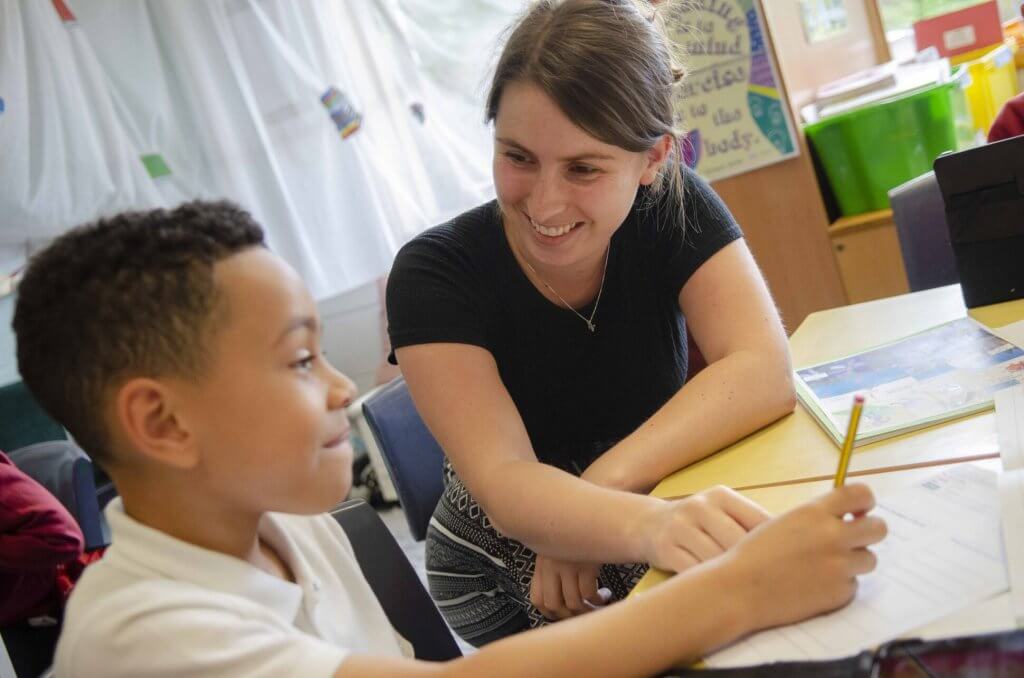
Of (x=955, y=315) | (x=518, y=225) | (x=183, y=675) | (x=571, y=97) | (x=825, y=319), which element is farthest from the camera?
(x=825, y=319)

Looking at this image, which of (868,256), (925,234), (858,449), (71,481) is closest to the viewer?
(858,449)

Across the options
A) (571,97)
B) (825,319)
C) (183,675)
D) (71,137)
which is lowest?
(825,319)

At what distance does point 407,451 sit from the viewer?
1.54 meters

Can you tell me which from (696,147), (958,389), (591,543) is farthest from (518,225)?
(696,147)

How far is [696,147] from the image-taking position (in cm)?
318

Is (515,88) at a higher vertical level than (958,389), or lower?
higher

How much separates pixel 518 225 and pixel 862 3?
277cm

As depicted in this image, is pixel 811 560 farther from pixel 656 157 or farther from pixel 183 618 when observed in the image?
pixel 656 157

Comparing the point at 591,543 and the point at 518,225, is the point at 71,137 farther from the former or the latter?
the point at 591,543

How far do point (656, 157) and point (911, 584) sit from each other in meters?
0.74

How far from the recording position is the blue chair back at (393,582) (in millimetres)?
1044

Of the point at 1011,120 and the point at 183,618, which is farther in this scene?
the point at 1011,120

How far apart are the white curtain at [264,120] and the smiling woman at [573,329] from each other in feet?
7.74

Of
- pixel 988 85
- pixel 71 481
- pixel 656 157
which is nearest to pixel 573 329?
pixel 656 157
